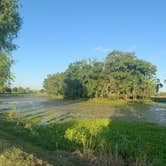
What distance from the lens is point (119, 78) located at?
200 ft

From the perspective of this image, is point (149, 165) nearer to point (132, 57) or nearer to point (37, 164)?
point (37, 164)

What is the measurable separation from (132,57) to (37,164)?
60610 mm

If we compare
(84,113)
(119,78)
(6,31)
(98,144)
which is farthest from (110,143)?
(119,78)

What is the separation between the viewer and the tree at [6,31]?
60.6ft

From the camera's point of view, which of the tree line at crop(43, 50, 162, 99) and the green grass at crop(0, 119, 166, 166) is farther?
the tree line at crop(43, 50, 162, 99)

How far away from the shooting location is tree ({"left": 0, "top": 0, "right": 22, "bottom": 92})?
60.6 ft

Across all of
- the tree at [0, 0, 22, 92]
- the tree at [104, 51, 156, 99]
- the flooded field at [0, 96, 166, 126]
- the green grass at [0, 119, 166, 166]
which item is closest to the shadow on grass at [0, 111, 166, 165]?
the green grass at [0, 119, 166, 166]

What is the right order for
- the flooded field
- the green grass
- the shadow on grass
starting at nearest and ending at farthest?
the shadow on grass < the green grass < the flooded field

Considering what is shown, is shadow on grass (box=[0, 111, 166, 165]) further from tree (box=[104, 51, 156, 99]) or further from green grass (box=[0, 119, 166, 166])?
tree (box=[104, 51, 156, 99])

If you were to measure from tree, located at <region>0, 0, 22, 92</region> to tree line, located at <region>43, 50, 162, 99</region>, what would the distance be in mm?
42412

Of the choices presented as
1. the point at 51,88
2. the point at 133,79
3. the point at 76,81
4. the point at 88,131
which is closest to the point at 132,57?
the point at 133,79

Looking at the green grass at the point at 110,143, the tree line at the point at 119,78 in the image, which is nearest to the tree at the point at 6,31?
the green grass at the point at 110,143

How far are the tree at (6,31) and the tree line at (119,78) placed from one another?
42412mm

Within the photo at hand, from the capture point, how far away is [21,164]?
216 inches
